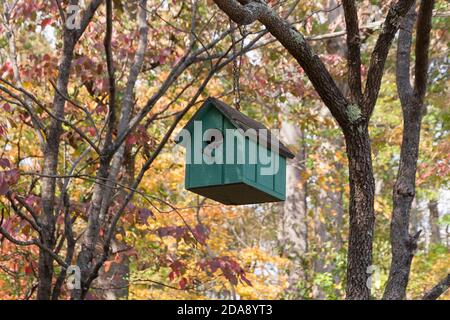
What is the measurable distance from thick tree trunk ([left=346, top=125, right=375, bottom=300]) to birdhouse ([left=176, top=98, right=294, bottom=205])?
0.44 meters

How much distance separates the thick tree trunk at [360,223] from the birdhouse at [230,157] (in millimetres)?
443

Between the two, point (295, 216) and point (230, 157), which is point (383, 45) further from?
point (295, 216)

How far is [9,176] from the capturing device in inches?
147

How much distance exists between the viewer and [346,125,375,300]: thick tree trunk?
322 centimetres

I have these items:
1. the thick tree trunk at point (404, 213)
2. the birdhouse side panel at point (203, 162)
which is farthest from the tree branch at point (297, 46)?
the thick tree trunk at point (404, 213)

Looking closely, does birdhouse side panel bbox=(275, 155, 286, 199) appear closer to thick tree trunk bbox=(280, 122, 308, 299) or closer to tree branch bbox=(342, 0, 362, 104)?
tree branch bbox=(342, 0, 362, 104)

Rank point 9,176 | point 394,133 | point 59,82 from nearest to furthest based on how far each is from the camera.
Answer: point 9,176
point 59,82
point 394,133

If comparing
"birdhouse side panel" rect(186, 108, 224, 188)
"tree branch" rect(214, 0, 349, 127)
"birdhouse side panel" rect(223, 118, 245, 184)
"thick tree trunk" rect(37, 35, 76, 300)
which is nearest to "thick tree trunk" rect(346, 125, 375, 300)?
"tree branch" rect(214, 0, 349, 127)

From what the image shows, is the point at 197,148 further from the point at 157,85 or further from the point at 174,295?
the point at 174,295

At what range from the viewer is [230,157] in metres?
3.19

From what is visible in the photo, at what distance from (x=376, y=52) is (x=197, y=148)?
3.36 ft

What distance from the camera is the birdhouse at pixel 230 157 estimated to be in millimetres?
3193

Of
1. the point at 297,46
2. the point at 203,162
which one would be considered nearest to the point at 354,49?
the point at 297,46

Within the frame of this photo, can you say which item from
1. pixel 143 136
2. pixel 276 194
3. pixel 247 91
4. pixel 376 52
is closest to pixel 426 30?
pixel 376 52
